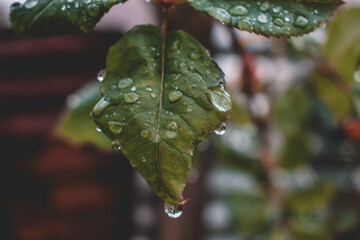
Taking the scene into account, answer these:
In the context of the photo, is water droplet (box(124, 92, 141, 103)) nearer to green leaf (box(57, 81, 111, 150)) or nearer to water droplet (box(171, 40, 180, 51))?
water droplet (box(171, 40, 180, 51))

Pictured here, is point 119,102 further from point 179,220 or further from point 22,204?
point 22,204

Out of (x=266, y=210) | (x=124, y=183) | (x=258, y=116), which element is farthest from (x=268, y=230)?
(x=124, y=183)

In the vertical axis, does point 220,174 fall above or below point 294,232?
below

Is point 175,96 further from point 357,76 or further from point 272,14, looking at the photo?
point 357,76

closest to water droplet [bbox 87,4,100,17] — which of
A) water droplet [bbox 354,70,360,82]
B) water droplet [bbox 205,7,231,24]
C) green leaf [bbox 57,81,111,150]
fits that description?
water droplet [bbox 205,7,231,24]

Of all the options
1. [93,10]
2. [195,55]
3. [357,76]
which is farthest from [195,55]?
[357,76]

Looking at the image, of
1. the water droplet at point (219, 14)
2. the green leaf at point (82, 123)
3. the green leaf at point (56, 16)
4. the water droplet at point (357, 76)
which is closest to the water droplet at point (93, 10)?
the green leaf at point (56, 16)
